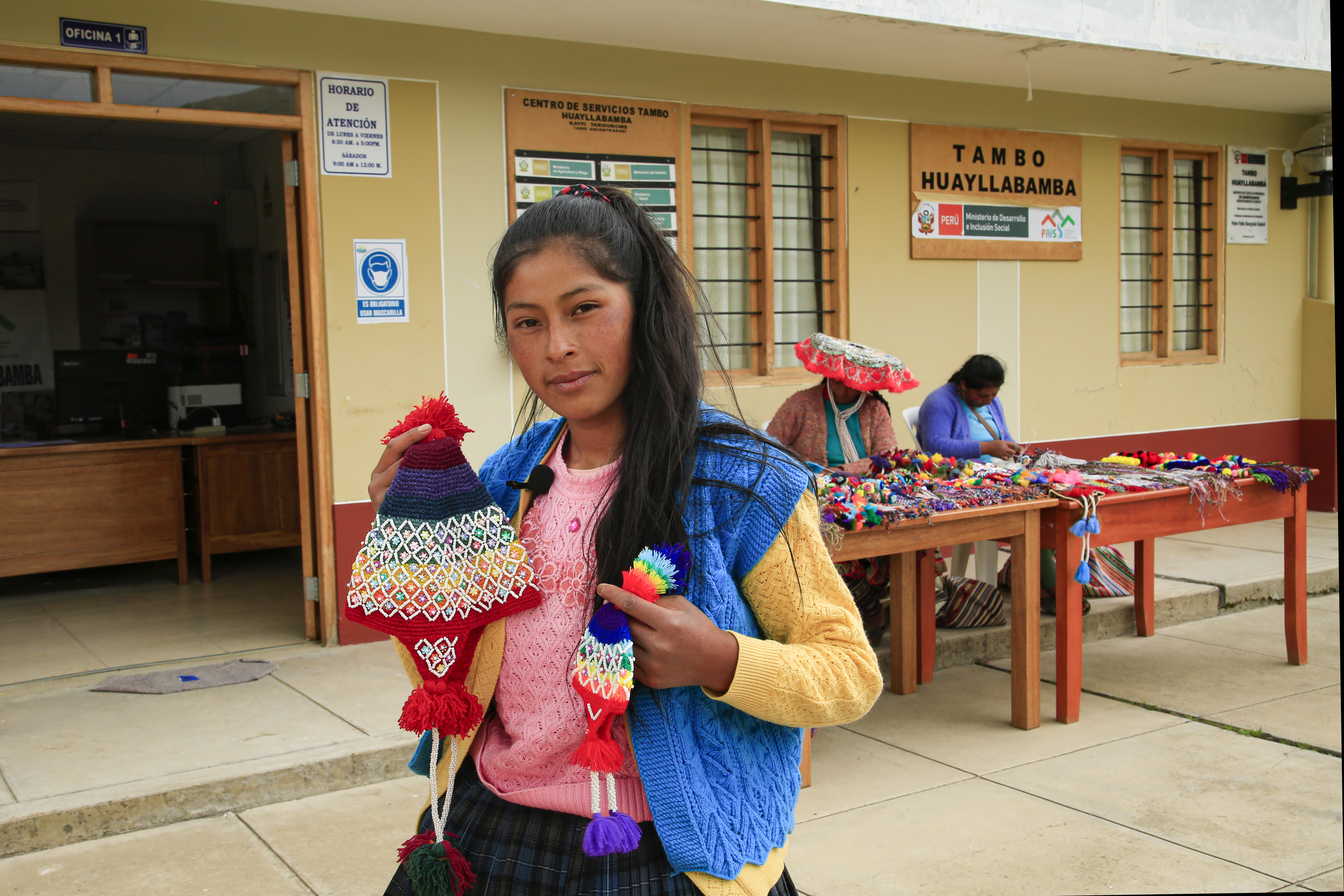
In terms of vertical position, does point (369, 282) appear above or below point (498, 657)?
above

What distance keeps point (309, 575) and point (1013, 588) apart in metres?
3.73

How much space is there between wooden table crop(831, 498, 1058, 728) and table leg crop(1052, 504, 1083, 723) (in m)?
0.10

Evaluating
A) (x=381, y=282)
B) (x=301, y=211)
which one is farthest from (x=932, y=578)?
(x=301, y=211)

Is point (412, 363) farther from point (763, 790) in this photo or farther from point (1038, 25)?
point (763, 790)

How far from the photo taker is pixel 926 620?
5.82 m

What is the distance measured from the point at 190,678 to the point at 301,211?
2.51 metres

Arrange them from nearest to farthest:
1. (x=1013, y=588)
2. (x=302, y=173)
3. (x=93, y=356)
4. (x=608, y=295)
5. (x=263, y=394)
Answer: (x=608, y=295), (x=1013, y=588), (x=302, y=173), (x=93, y=356), (x=263, y=394)

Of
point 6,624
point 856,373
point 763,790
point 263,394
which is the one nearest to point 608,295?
point 763,790

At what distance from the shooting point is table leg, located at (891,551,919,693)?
216 inches

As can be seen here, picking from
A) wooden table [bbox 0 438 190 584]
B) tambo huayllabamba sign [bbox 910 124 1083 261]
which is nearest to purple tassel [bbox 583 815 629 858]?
tambo huayllabamba sign [bbox 910 124 1083 261]

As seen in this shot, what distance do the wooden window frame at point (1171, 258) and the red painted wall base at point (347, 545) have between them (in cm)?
625

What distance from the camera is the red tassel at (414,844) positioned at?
5.17ft

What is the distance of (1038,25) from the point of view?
686cm

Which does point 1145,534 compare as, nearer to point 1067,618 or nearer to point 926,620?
point 1067,618
